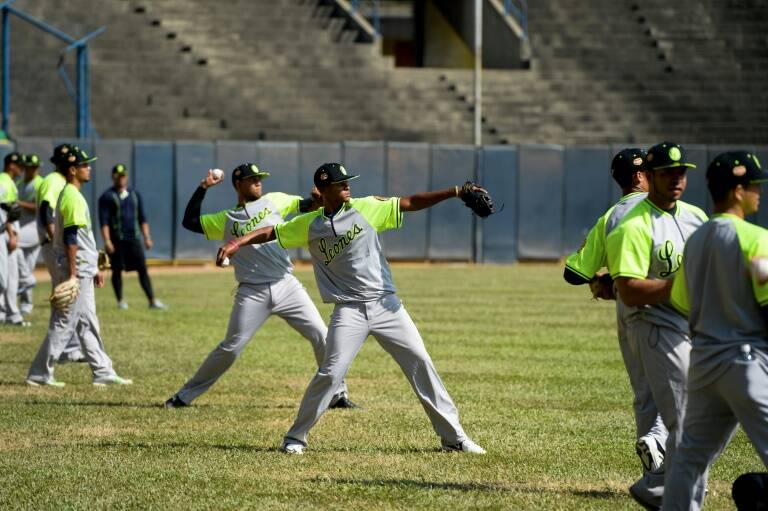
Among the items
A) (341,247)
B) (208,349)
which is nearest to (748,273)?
(341,247)

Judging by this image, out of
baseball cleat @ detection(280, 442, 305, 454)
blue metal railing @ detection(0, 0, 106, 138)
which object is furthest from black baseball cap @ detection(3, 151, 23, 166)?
blue metal railing @ detection(0, 0, 106, 138)

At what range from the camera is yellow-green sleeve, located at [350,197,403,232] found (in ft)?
31.9

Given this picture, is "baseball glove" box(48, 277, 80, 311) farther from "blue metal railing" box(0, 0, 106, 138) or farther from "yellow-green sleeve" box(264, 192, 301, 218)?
"blue metal railing" box(0, 0, 106, 138)

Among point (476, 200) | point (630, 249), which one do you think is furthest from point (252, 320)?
point (630, 249)

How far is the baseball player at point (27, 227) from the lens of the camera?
736 inches

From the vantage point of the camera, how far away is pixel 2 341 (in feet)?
54.5

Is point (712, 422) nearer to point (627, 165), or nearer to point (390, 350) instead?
point (627, 165)

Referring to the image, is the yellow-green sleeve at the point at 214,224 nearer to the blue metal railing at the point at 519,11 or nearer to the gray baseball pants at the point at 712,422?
the gray baseball pants at the point at 712,422

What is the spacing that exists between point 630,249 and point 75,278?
6.84 m

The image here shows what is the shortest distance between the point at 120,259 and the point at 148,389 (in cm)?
804

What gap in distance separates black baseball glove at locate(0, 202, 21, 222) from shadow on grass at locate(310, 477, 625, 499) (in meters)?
8.04

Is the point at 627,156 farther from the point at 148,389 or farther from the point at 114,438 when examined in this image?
the point at 148,389

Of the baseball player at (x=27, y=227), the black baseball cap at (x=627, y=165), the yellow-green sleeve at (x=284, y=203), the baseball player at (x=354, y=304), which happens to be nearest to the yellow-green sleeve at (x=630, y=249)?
the black baseball cap at (x=627, y=165)

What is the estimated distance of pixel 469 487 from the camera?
27.8 feet
